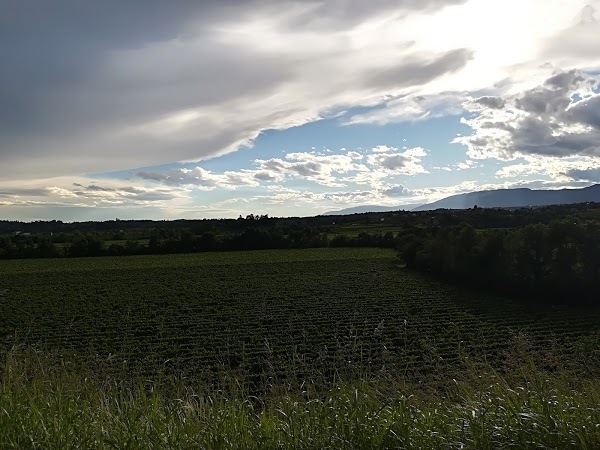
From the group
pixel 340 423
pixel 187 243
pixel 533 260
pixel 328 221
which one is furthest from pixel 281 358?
pixel 328 221

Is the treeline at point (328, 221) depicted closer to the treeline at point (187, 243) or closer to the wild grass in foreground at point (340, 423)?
the treeline at point (187, 243)

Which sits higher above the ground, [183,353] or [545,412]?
[545,412]

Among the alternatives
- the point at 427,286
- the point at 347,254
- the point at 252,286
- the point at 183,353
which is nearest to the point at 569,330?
the point at 427,286

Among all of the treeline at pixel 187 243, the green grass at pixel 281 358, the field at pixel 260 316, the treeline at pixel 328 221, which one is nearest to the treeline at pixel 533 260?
the field at pixel 260 316

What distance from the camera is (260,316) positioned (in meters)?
32.2

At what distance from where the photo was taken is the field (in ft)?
63.8

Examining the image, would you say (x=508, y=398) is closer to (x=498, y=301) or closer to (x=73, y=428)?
(x=73, y=428)

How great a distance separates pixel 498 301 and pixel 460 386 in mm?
41135

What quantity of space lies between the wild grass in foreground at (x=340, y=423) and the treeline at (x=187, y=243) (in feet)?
279

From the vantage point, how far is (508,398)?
362 cm

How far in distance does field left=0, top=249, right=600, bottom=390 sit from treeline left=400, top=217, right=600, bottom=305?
3.62 metres

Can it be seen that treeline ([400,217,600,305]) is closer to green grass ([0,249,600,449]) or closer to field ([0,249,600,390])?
field ([0,249,600,390])

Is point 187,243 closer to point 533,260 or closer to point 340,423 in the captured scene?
point 533,260

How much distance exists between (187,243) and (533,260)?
6514 centimetres
